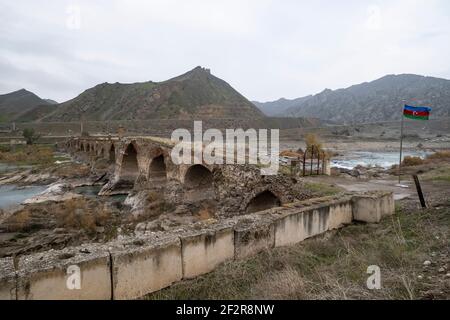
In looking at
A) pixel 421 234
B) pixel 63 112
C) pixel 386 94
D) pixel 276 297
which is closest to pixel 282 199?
pixel 421 234

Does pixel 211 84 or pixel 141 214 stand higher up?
pixel 211 84

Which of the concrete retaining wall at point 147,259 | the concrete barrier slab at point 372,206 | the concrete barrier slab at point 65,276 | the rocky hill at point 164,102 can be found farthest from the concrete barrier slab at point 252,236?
the rocky hill at point 164,102

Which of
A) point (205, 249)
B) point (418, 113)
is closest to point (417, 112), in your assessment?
point (418, 113)

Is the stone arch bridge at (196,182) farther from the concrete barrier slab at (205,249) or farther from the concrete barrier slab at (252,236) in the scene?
the concrete barrier slab at (205,249)

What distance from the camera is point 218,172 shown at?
505 inches

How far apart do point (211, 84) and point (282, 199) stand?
11863 centimetres

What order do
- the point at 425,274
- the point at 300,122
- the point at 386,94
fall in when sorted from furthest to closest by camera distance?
1. the point at 386,94
2. the point at 300,122
3. the point at 425,274

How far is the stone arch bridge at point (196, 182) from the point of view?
10781 mm

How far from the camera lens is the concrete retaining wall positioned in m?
3.76

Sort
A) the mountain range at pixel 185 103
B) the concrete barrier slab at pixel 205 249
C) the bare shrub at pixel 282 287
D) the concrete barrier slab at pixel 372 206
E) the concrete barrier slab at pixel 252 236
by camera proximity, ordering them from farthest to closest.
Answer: the mountain range at pixel 185 103 → the concrete barrier slab at pixel 372 206 → the concrete barrier slab at pixel 252 236 → the concrete barrier slab at pixel 205 249 → the bare shrub at pixel 282 287

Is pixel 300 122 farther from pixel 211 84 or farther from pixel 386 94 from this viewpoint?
pixel 386 94

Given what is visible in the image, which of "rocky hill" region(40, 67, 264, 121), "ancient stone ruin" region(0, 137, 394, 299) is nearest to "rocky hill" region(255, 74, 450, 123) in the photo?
"rocky hill" region(40, 67, 264, 121)

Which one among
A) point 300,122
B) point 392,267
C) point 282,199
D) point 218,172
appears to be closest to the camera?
point 392,267

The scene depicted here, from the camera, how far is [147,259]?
14.4ft
